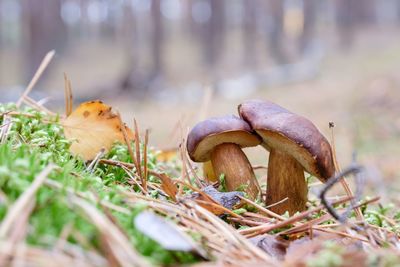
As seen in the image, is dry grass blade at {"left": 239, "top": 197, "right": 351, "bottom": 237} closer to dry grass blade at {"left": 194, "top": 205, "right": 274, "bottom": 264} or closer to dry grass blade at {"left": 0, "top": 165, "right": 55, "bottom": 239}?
dry grass blade at {"left": 194, "top": 205, "right": 274, "bottom": 264}

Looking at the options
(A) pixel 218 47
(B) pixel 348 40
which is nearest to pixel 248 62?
(A) pixel 218 47

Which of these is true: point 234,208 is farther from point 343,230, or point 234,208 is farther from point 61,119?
point 61,119

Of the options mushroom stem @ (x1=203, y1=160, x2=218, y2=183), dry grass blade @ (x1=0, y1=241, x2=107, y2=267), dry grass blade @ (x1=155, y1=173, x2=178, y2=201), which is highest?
dry grass blade @ (x1=0, y1=241, x2=107, y2=267)

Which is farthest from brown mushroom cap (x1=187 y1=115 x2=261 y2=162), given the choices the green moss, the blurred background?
the green moss

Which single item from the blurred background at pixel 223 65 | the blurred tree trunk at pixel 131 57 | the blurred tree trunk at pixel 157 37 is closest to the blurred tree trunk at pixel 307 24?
the blurred background at pixel 223 65

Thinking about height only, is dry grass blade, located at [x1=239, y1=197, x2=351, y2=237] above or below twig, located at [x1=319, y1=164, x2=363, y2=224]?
below

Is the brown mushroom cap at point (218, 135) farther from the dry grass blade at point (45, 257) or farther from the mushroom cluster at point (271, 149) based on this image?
the dry grass blade at point (45, 257)

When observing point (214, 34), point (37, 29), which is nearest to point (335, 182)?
point (37, 29)
